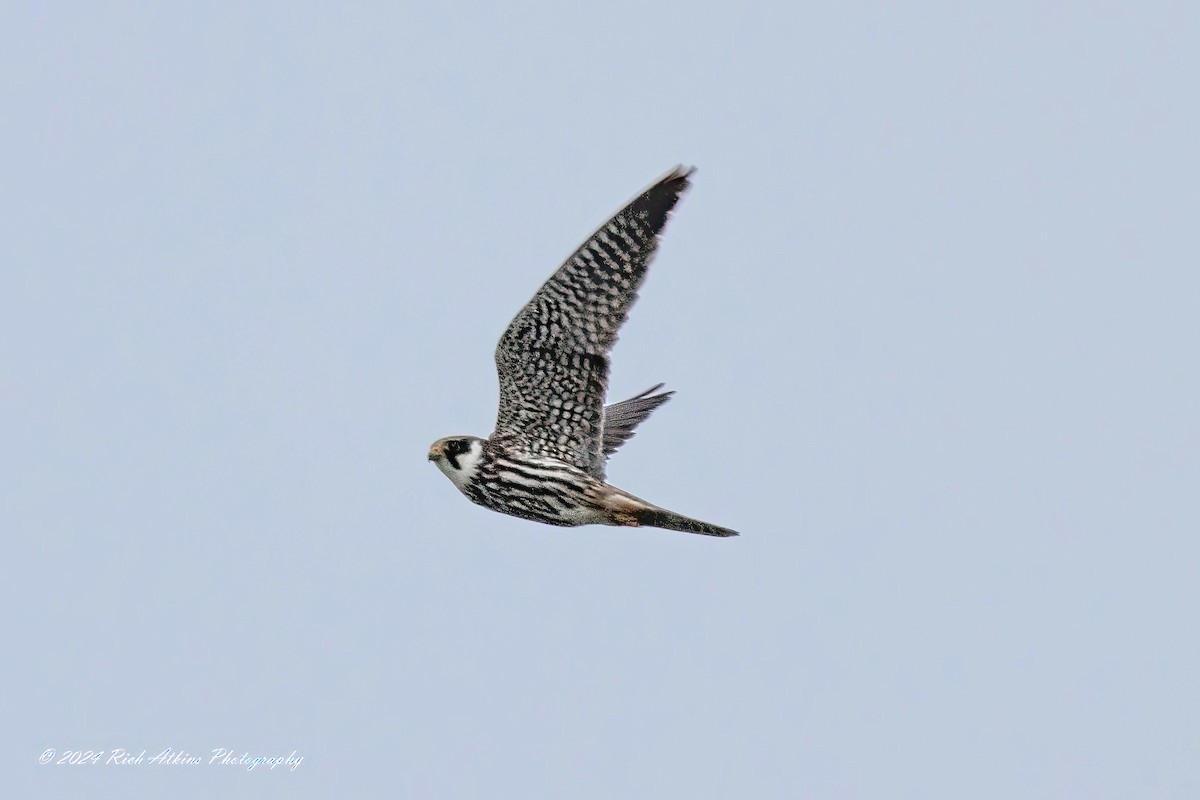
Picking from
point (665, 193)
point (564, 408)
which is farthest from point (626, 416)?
point (665, 193)

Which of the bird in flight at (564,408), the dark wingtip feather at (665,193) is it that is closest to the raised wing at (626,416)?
the bird in flight at (564,408)

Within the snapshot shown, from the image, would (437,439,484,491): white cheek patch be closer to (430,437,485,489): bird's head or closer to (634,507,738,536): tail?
(430,437,485,489): bird's head

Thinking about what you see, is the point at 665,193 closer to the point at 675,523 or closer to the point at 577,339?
the point at 577,339

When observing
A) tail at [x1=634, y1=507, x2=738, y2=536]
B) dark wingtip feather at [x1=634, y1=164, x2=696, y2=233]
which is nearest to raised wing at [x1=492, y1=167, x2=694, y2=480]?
dark wingtip feather at [x1=634, y1=164, x2=696, y2=233]

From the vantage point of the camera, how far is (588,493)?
1706 cm

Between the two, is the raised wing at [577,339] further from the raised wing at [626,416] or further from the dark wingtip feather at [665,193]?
the raised wing at [626,416]

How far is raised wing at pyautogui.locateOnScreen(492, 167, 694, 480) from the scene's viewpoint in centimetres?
1614

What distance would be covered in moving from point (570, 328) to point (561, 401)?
0.83m

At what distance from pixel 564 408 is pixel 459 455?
3.58ft

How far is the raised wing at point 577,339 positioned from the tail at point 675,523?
695mm

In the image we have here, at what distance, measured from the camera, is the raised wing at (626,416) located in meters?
19.0

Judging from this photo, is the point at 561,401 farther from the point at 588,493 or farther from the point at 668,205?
the point at 668,205

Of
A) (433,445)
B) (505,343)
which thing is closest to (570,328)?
(505,343)

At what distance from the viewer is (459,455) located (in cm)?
1731
